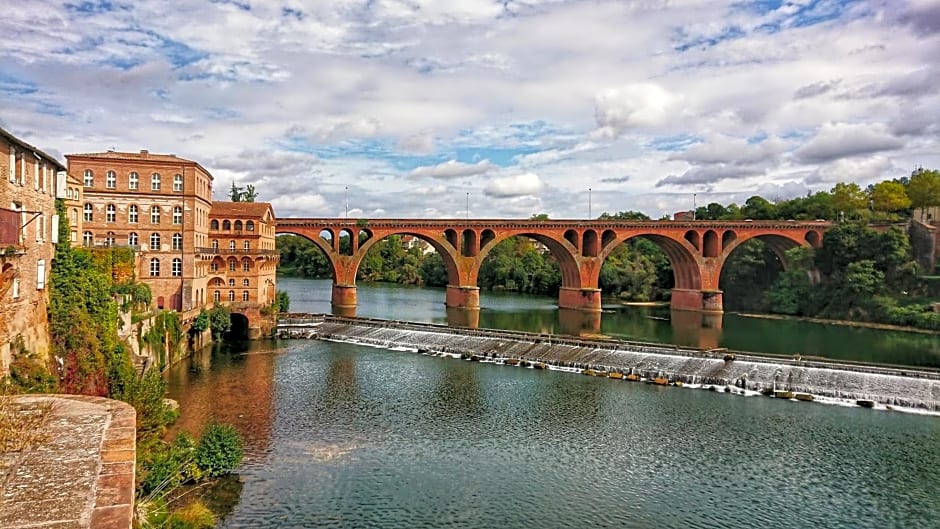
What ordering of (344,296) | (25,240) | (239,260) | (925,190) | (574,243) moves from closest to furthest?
1. (25,240)
2. (239,260)
3. (344,296)
4. (574,243)
5. (925,190)

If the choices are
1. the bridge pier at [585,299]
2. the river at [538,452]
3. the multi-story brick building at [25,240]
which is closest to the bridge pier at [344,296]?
the bridge pier at [585,299]

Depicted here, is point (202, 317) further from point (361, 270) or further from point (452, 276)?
point (361, 270)

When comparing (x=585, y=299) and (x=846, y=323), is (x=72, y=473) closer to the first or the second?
(x=585, y=299)

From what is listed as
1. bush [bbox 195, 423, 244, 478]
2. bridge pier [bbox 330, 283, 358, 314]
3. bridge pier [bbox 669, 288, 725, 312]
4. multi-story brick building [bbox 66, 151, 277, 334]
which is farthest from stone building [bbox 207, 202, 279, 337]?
bridge pier [bbox 669, 288, 725, 312]

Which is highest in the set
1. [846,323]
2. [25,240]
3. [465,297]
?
[25,240]

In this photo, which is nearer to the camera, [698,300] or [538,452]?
[538,452]

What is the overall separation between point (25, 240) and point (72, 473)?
559 inches

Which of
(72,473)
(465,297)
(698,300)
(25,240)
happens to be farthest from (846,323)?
(72,473)

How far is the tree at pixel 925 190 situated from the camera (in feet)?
290

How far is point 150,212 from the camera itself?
42.1 metres

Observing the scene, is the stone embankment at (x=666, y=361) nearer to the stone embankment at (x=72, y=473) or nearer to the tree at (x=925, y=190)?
the stone embankment at (x=72, y=473)

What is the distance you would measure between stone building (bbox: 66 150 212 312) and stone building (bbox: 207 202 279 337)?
5848mm

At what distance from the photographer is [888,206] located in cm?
9238

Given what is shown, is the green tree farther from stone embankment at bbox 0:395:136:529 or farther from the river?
stone embankment at bbox 0:395:136:529
